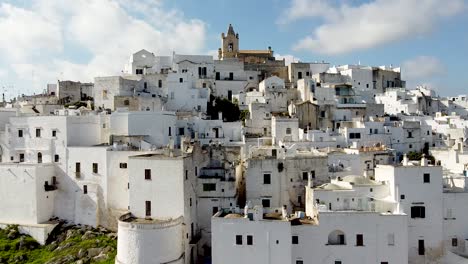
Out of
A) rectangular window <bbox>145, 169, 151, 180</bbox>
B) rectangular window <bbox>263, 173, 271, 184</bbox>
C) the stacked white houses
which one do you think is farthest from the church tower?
rectangular window <bbox>145, 169, 151, 180</bbox>

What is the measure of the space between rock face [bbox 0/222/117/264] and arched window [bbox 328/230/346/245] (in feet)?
41.4

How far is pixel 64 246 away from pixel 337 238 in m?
17.0

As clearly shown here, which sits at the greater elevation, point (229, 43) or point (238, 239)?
point (229, 43)

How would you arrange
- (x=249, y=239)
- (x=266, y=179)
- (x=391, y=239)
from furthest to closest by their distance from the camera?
(x=266, y=179) < (x=391, y=239) < (x=249, y=239)

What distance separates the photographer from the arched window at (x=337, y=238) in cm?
2336

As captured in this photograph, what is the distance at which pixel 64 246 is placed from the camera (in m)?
28.5

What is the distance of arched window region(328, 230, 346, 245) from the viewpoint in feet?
76.6

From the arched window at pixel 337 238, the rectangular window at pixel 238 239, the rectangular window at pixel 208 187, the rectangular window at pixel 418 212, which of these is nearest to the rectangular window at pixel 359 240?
the arched window at pixel 337 238

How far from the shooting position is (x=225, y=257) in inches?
896

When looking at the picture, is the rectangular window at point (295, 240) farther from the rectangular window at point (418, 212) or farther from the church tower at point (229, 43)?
the church tower at point (229, 43)

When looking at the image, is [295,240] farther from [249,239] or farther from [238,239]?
[238,239]

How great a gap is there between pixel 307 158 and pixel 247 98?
18174mm

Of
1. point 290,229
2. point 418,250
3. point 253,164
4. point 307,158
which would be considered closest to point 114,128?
point 253,164

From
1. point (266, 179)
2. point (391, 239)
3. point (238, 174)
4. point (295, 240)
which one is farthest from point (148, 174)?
point (391, 239)
